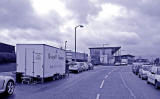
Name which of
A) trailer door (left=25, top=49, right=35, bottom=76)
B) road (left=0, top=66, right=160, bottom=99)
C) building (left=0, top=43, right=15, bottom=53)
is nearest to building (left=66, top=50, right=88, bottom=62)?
building (left=0, top=43, right=15, bottom=53)

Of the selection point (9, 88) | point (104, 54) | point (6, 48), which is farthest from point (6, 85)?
point (104, 54)

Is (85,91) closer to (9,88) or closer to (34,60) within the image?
(9,88)

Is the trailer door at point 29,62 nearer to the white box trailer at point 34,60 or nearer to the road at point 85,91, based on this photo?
the white box trailer at point 34,60

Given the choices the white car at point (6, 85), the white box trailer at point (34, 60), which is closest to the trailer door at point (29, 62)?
the white box trailer at point (34, 60)

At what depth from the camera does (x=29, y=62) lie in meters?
16.3

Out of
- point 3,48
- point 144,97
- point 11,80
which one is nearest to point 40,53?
point 11,80

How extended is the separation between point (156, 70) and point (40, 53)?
917 cm

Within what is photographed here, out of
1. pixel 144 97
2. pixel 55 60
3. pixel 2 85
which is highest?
pixel 55 60

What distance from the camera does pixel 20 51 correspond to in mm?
16531

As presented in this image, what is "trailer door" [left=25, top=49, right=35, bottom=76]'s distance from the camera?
16219 millimetres

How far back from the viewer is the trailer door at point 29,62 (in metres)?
16.2

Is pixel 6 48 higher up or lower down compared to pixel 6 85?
higher up

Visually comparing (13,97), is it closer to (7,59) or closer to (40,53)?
(40,53)

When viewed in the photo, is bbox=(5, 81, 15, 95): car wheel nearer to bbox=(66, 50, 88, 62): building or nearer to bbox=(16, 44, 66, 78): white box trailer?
bbox=(16, 44, 66, 78): white box trailer
